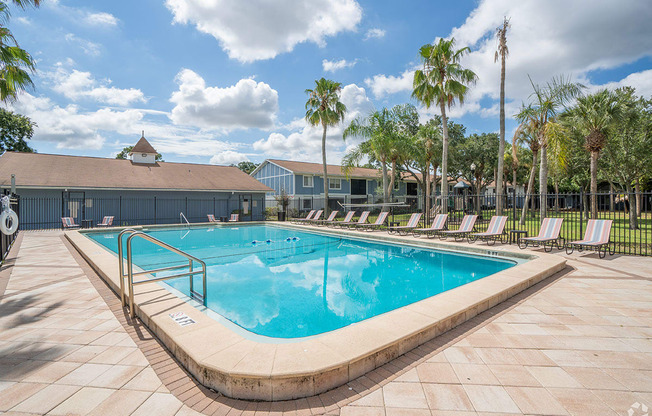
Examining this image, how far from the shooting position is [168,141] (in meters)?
28.9

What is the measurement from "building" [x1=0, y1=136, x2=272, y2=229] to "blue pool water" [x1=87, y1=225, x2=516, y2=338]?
7877mm

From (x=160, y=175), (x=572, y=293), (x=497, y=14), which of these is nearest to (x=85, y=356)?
(x=572, y=293)

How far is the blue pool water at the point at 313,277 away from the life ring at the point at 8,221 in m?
2.94

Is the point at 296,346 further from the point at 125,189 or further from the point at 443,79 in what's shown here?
the point at 125,189

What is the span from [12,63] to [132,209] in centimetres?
1540

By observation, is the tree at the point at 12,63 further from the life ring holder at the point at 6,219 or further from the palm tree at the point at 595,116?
the palm tree at the point at 595,116

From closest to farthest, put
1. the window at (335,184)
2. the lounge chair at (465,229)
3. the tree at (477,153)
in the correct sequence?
the lounge chair at (465,229) < the tree at (477,153) < the window at (335,184)

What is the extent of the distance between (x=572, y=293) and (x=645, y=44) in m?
13.5

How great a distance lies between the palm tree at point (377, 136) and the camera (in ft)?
62.9

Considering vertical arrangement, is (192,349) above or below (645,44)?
below

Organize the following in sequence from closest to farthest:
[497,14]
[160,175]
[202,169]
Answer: [497,14] → [160,175] → [202,169]

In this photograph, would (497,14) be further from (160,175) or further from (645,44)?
(160,175)

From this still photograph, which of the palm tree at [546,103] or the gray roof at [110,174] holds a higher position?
the palm tree at [546,103]

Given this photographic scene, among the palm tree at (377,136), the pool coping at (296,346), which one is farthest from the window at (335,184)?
the pool coping at (296,346)
